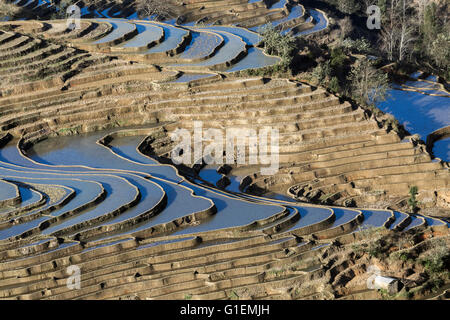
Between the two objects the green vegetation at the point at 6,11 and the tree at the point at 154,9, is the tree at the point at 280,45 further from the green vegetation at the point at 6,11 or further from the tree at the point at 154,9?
the green vegetation at the point at 6,11

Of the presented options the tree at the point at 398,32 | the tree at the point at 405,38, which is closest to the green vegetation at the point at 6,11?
the tree at the point at 398,32

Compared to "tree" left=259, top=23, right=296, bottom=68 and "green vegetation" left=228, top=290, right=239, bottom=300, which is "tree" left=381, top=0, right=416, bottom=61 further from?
"green vegetation" left=228, top=290, right=239, bottom=300

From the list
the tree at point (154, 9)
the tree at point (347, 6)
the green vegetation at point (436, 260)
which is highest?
the tree at point (154, 9)

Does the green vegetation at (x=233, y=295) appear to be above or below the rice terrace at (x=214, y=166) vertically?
below

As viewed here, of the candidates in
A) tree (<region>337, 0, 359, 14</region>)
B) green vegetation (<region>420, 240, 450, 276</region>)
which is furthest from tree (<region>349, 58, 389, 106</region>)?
tree (<region>337, 0, 359, 14</region>)

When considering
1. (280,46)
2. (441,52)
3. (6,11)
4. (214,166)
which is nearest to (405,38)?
(441,52)

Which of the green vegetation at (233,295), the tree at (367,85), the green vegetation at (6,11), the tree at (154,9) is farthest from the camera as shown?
the tree at (154,9)
